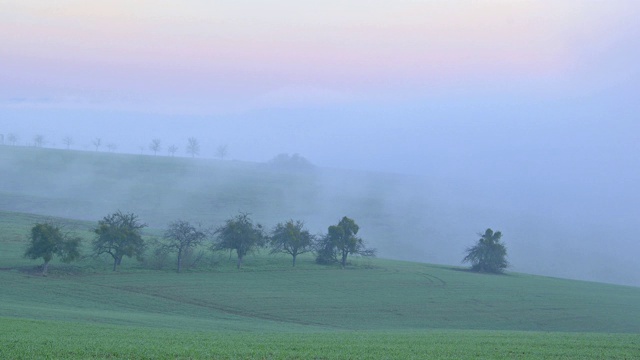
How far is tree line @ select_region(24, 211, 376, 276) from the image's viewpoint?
5225cm

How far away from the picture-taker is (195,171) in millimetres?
191125

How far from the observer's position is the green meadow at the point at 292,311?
19.5 m

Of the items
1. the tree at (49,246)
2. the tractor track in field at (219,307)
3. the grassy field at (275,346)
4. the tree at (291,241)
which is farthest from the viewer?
the tree at (291,241)

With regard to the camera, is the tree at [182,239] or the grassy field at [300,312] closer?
the grassy field at [300,312]

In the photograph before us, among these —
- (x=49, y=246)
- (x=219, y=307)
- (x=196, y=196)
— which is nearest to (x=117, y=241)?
(x=49, y=246)

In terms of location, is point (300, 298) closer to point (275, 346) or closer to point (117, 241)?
point (117, 241)

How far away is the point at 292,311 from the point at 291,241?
81.1 feet

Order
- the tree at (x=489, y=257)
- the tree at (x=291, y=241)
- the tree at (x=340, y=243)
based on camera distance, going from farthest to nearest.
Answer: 1. the tree at (x=489, y=257)
2. the tree at (x=340, y=243)
3. the tree at (x=291, y=241)

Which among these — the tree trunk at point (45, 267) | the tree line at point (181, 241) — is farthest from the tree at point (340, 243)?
the tree trunk at point (45, 267)

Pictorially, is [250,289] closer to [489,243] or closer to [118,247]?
[118,247]

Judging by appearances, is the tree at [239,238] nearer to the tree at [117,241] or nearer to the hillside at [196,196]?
the tree at [117,241]

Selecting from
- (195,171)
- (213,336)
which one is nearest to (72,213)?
(195,171)

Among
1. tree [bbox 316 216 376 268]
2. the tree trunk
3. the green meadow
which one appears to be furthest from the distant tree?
the tree trunk

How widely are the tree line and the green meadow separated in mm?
1233
